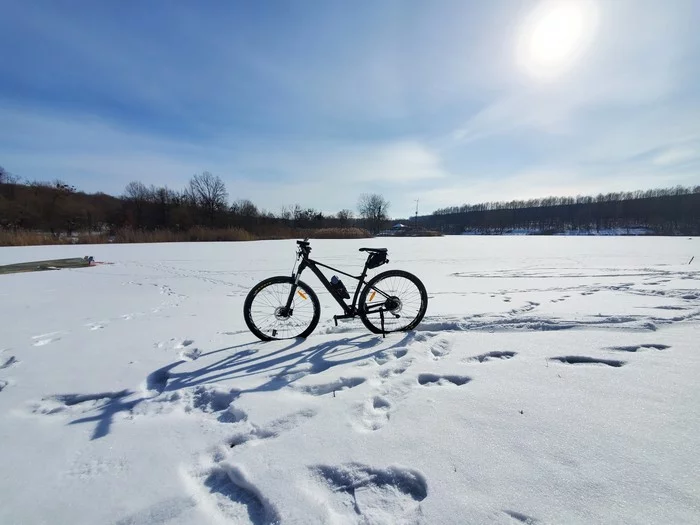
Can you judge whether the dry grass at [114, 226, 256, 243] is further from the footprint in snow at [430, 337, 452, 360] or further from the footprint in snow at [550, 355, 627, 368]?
the footprint in snow at [550, 355, 627, 368]

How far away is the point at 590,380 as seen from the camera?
218 centimetres

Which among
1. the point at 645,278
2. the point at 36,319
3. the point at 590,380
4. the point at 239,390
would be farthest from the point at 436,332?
the point at 645,278

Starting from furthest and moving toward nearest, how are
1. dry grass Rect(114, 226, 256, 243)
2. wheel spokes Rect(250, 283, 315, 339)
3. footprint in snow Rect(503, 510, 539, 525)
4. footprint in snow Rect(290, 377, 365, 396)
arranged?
dry grass Rect(114, 226, 256, 243) < wheel spokes Rect(250, 283, 315, 339) < footprint in snow Rect(290, 377, 365, 396) < footprint in snow Rect(503, 510, 539, 525)

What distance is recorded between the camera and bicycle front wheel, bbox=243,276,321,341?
329 cm

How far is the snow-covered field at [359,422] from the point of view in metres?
1.28

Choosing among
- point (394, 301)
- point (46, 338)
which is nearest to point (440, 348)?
point (394, 301)

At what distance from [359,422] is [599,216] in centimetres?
8731

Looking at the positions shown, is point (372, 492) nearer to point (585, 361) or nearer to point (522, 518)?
point (522, 518)

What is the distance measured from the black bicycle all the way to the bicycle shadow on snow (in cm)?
25

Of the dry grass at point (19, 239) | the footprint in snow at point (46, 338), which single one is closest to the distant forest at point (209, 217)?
the dry grass at point (19, 239)

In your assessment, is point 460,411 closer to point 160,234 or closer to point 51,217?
point 160,234

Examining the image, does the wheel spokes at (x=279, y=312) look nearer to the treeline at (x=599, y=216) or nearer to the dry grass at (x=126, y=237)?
the dry grass at (x=126, y=237)

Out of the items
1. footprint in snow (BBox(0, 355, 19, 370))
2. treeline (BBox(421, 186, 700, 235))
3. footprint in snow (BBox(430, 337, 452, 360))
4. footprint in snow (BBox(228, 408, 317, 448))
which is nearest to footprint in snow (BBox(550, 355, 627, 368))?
footprint in snow (BBox(430, 337, 452, 360))

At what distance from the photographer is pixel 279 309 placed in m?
3.31
